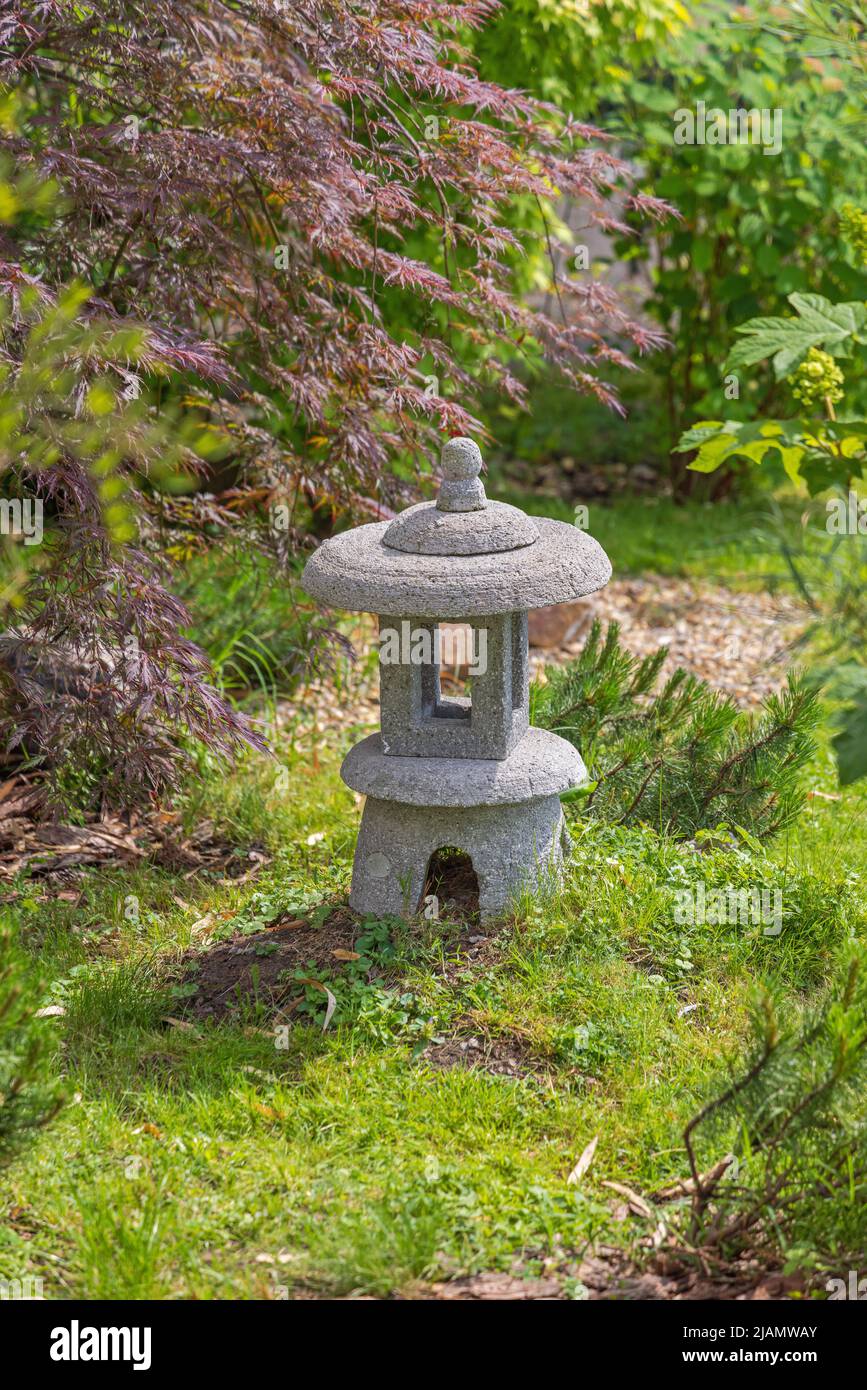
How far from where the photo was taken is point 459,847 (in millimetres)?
3738

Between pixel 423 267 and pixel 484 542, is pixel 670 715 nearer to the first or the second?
pixel 484 542

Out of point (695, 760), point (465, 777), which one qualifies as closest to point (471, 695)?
point (465, 777)

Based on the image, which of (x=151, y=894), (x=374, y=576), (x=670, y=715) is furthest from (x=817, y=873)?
(x=151, y=894)

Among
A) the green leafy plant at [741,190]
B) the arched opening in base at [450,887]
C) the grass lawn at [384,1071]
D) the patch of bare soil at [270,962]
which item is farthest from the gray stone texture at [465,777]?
the green leafy plant at [741,190]

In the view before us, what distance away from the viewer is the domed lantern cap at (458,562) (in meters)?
3.44

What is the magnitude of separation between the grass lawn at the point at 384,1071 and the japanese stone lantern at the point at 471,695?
17cm

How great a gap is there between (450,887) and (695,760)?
938 millimetres

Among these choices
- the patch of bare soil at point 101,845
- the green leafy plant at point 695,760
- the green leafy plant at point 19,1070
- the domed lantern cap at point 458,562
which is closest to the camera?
the green leafy plant at point 19,1070

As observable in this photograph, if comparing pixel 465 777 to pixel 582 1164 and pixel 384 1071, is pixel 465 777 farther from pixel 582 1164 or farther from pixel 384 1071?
pixel 582 1164

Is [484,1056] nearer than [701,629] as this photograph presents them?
Yes

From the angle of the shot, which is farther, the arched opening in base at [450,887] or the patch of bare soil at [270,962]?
the arched opening in base at [450,887]

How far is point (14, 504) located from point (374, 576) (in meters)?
1.14

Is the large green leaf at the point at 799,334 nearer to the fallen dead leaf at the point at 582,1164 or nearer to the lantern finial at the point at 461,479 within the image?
the lantern finial at the point at 461,479

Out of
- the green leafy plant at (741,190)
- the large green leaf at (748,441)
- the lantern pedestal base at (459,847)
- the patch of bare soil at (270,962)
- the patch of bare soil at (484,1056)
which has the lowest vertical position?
the patch of bare soil at (484,1056)
